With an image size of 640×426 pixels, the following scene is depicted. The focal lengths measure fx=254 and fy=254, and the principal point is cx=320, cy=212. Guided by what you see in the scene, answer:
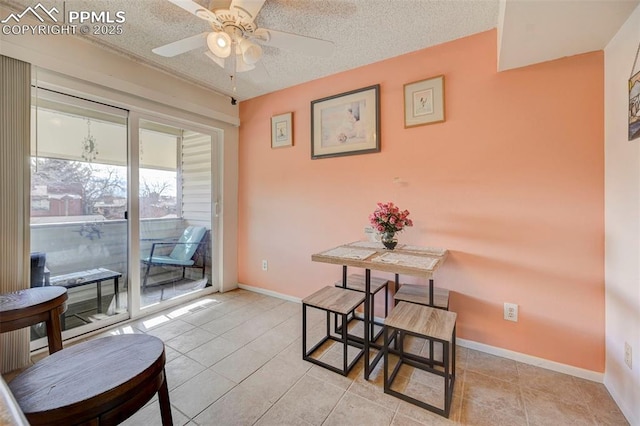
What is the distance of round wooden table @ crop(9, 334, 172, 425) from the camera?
77cm

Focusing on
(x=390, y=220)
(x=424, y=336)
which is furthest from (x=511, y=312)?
(x=390, y=220)

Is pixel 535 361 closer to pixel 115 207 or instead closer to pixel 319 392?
pixel 319 392

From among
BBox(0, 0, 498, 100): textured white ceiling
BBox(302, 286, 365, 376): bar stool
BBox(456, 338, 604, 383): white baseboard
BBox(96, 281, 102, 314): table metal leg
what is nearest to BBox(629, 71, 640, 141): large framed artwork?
BBox(0, 0, 498, 100): textured white ceiling

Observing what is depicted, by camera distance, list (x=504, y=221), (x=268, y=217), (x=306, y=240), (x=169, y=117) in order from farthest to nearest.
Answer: (x=268, y=217)
(x=306, y=240)
(x=169, y=117)
(x=504, y=221)

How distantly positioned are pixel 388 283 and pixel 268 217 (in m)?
1.62

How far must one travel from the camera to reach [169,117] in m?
2.64

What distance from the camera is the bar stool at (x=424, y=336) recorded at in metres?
1.37

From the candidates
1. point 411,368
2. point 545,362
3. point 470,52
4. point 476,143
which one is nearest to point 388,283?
point 411,368

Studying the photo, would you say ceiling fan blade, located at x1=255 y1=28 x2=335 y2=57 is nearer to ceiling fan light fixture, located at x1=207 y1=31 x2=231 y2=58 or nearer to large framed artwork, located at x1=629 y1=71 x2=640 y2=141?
ceiling fan light fixture, located at x1=207 y1=31 x2=231 y2=58

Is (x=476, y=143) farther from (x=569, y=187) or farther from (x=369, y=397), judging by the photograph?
(x=369, y=397)

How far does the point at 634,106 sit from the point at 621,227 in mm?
653

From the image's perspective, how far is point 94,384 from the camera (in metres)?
0.85

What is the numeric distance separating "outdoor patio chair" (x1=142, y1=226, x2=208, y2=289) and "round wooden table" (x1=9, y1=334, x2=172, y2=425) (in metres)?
1.80

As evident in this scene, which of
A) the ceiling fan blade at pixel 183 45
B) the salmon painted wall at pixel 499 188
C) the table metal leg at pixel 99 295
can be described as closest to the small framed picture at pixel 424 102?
the salmon painted wall at pixel 499 188
